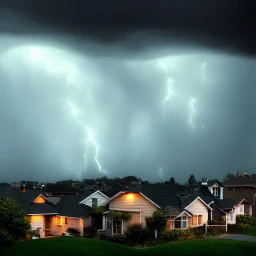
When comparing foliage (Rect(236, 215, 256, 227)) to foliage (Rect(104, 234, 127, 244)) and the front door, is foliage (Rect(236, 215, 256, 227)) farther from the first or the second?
the front door

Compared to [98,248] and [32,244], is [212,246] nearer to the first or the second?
[98,248]

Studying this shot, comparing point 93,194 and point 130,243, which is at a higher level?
point 93,194

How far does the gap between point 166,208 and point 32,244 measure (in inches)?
595

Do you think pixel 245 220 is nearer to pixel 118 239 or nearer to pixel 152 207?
pixel 152 207

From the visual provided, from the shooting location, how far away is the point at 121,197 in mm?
44625

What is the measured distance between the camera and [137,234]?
40500 millimetres

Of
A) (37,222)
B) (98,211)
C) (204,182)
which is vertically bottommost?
(37,222)

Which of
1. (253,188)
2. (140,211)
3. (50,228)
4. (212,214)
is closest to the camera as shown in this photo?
(140,211)

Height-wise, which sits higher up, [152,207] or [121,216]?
[152,207]

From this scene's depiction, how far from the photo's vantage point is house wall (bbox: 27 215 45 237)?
43.9m

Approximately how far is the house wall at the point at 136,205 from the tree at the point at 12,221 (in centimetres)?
1085

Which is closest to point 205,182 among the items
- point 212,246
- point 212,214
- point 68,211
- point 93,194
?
point 212,214

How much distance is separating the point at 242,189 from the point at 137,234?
36.7 meters

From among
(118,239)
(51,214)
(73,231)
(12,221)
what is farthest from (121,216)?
(12,221)
